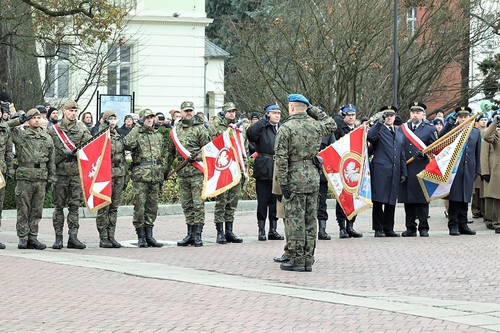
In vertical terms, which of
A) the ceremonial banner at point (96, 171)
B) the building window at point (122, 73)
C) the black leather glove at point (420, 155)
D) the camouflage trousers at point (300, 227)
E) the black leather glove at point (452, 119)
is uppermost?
the building window at point (122, 73)

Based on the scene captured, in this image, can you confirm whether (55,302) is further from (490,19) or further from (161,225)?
(490,19)

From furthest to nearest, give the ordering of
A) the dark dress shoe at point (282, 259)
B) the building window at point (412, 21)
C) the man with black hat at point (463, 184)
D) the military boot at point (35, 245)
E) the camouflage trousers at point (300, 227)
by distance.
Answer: the building window at point (412, 21)
the man with black hat at point (463, 184)
the military boot at point (35, 245)
the dark dress shoe at point (282, 259)
the camouflage trousers at point (300, 227)

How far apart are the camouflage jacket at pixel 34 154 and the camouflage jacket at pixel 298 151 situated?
3887 mm

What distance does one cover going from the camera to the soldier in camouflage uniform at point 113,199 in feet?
58.9

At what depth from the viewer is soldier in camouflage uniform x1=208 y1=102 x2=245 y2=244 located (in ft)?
61.0

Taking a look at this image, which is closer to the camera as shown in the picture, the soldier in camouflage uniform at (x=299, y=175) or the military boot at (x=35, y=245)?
the soldier in camouflage uniform at (x=299, y=175)

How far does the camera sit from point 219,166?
18328 millimetres

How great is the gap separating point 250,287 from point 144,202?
196 inches

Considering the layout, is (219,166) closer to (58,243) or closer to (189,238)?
(189,238)

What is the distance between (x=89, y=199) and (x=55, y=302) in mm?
5565

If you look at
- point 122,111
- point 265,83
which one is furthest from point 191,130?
point 265,83

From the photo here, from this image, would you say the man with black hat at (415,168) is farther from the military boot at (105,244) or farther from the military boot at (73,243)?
the military boot at (73,243)

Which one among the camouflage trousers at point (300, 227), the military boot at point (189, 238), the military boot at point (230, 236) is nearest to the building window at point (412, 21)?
the military boot at point (230, 236)

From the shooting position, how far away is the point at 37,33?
30484mm
